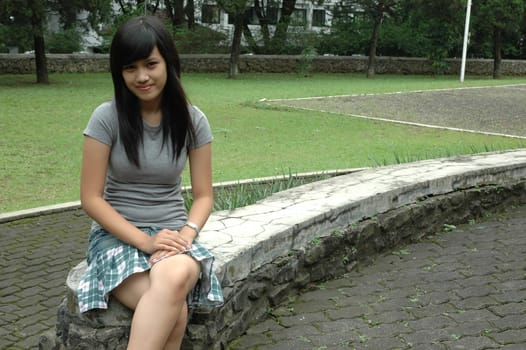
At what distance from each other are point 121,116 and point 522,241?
3284mm

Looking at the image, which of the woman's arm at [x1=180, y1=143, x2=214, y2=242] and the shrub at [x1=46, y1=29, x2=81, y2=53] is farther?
the shrub at [x1=46, y1=29, x2=81, y2=53]

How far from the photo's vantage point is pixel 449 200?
5.36 meters

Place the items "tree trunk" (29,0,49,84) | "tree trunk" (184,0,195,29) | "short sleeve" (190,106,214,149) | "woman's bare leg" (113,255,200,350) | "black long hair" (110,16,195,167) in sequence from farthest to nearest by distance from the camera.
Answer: "tree trunk" (184,0,195,29), "tree trunk" (29,0,49,84), "short sleeve" (190,106,214,149), "black long hair" (110,16,195,167), "woman's bare leg" (113,255,200,350)

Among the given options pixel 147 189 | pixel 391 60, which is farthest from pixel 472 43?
pixel 147 189

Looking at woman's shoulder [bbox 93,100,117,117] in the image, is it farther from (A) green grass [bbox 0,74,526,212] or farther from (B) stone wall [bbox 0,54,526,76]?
(B) stone wall [bbox 0,54,526,76]

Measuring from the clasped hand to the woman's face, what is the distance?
60 cm

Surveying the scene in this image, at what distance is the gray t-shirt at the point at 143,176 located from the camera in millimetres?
2973

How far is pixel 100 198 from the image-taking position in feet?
9.69

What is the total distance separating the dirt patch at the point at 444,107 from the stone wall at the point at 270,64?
11675mm

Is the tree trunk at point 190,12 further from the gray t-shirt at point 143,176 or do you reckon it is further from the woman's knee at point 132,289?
the woman's knee at point 132,289

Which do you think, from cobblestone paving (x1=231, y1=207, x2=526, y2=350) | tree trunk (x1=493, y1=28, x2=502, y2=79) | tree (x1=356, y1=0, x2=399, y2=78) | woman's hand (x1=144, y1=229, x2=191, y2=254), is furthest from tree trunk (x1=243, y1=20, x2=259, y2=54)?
woman's hand (x1=144, y1=229, x2=191, y2=254)

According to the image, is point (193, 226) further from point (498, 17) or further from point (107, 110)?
point (498, 17)

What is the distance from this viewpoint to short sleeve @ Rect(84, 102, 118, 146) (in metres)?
2.95

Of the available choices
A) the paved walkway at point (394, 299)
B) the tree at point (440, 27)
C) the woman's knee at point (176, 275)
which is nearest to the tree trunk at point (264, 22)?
the tree at point (440, 27)
